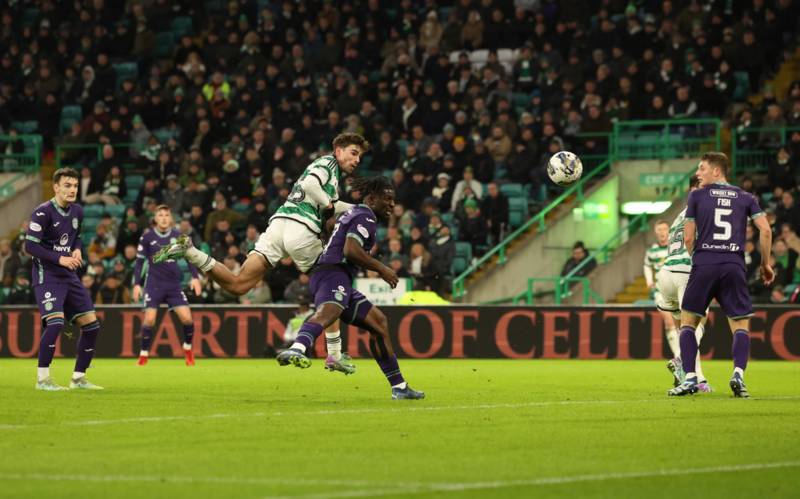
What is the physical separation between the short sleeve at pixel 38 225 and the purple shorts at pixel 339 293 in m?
3.15

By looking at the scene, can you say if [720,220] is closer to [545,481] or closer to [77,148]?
[545,481]

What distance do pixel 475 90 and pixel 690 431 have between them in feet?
66.2

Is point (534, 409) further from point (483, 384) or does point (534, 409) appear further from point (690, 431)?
point (483, 384)

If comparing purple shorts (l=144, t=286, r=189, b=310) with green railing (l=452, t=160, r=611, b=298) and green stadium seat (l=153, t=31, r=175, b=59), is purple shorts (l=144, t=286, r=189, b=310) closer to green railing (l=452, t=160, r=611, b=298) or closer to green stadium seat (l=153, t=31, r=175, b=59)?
green railing (l=452, t=160, r=611, b=298)

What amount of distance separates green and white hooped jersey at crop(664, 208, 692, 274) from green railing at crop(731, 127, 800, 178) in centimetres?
1236

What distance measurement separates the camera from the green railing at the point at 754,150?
26922 mm

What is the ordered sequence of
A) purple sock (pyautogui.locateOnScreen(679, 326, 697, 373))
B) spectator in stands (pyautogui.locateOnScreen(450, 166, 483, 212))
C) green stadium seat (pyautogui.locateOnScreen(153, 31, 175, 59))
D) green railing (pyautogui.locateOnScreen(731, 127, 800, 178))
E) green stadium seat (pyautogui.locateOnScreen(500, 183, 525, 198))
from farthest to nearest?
green stadium seat (pyautogui.locateOnScreen(153, 31, 175, 59)) → green stadium seat (pyautogui.locateOnScreen(500, 183, 525, 198)) → spectator in stands (pyautogui.locateOnScreen(450, 166, 483, 212)) → green railing (pyautogui.locateOnScreen(731, 127, 800, 178)) → purple sock (pyautogui.locateOnScreen(679, 326, 697, 373))

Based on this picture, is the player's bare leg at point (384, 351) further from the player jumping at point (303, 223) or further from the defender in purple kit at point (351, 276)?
the player jumping at point (303, 223)

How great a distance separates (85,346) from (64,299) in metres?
0.61

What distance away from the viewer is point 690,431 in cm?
970

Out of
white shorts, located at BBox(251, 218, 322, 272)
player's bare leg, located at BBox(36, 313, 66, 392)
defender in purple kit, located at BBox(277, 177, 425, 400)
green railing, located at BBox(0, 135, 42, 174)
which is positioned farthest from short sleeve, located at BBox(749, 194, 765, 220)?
green railing, located at BBox(0, 135, 42, 174)

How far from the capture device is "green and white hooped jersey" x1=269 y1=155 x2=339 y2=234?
43.1 ft

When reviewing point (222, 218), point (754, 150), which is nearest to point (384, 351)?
point (754, 150)

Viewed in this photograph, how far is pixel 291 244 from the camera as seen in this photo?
1329cm
